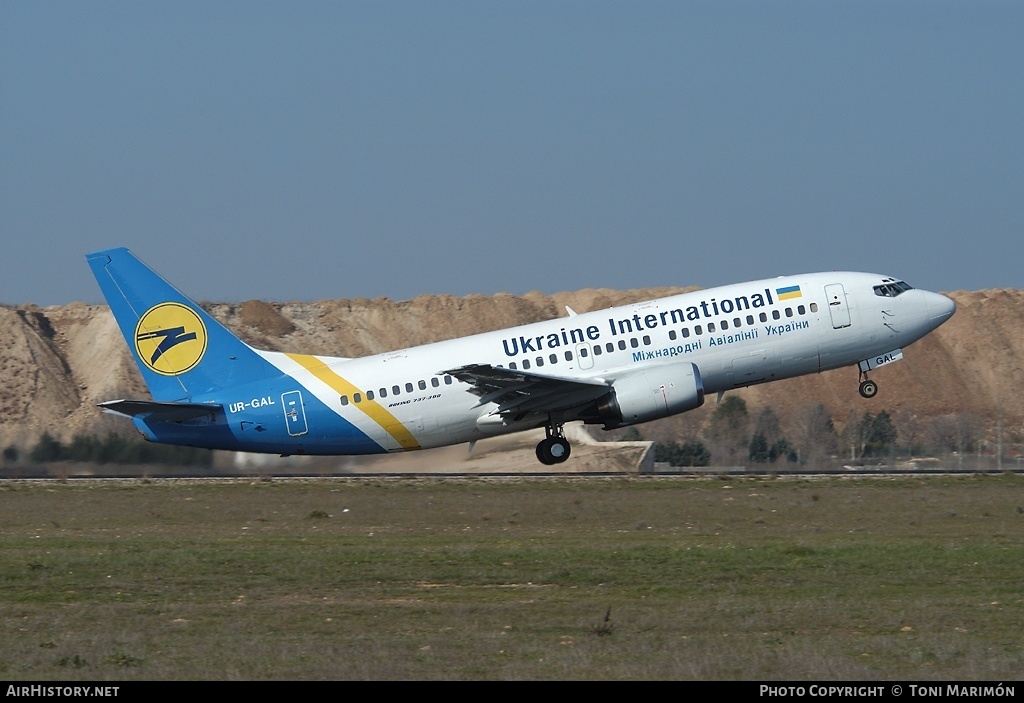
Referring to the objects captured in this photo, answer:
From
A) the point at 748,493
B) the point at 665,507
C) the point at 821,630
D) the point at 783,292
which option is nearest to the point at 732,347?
the point at 783,292

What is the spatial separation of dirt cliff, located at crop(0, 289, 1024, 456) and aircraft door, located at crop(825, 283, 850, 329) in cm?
3486

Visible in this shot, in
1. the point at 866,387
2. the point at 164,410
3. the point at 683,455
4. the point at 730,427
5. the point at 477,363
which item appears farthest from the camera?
the point at 730,427

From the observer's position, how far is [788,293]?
32.5 meters

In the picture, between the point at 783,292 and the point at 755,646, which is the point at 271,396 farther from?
the point at 755,646

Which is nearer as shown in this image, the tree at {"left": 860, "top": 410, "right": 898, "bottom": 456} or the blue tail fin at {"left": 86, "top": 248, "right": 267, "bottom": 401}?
the blue tail fin at {"left": 86, "top": 248, "right": 267, "bottom": 401}

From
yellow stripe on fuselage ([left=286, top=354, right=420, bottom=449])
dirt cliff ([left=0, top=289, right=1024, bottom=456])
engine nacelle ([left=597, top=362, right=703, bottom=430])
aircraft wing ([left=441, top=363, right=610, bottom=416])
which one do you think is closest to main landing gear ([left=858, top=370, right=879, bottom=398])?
engine nacelle ([left=597, top=362, right=703, bottom=430])

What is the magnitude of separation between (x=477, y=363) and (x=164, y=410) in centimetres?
790

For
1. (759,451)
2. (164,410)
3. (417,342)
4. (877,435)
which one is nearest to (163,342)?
(164,410)

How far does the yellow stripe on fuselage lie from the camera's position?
32.6m

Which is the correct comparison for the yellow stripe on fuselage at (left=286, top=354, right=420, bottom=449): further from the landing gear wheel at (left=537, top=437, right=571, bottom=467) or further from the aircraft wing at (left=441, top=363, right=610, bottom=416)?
the landing gear wheel at (left=537, top=437, right=571, bottom=467)

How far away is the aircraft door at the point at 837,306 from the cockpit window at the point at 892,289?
1.11 metres

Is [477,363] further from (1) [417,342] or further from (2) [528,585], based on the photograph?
(1) [417,342]

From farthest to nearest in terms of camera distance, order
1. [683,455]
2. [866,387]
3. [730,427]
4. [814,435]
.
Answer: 1. [814,435]
2. [730,427]
3. [683,455]
4. [866,387]

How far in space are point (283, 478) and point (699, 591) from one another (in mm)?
20316
